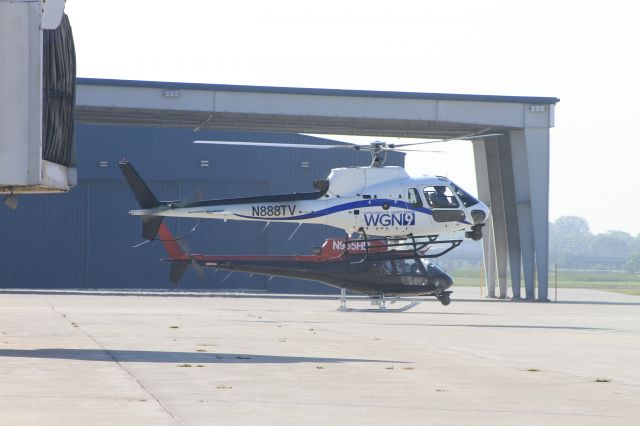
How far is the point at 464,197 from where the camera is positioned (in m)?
31.5

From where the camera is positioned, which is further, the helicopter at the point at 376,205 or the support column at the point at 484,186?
the support column at the point at 484,186

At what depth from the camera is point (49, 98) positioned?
630 inches

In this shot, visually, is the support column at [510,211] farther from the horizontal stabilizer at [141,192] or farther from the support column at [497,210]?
the horizontal stabilizer at [141,192]

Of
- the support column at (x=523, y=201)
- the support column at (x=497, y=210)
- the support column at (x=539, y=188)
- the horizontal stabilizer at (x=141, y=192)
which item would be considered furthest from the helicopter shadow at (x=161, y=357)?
the support column at (x=497, y=210)

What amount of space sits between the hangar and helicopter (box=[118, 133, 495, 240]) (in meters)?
12.4

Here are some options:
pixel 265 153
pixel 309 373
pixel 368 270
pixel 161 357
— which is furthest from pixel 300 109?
pixel 309 373

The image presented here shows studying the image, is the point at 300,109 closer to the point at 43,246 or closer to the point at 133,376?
the point at 43,246

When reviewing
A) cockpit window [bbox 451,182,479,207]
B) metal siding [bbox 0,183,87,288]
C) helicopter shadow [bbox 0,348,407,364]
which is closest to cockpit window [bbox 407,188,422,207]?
cockpit window [bbox 451,182,479,207]

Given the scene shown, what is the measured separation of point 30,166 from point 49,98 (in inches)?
50.8

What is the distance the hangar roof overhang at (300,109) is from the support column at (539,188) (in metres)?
0.57

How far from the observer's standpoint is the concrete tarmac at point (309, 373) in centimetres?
1073

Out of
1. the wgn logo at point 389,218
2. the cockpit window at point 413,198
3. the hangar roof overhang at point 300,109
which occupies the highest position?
the hangar roof overhang at point 300,109

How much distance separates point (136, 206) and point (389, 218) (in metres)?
26.8

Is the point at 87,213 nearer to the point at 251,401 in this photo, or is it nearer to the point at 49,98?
the point at 49,98
